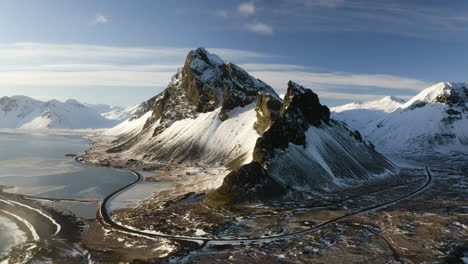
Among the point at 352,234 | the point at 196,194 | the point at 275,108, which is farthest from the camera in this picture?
the point at 275,108

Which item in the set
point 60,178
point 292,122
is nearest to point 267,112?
point 292,122

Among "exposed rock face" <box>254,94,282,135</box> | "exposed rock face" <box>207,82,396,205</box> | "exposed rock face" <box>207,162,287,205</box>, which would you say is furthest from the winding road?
"exposed rock face" <box>254,94,282,135</box>

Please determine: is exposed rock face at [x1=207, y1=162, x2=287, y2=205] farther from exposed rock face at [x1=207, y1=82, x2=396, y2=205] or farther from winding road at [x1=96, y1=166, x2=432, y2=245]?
winding road at [x1=96, y1=166, x2=432, y2=245]

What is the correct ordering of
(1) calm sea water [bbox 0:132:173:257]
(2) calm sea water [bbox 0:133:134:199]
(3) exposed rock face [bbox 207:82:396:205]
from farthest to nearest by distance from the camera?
(2) calm sea water [bbox 0:133:134:199], (3) exposed rock face [bbox 207:82:396:205], (1) calm sea water [bbox 0:132:173:257]

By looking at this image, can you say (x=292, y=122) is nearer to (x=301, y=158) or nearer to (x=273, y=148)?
(x=301, y=158)

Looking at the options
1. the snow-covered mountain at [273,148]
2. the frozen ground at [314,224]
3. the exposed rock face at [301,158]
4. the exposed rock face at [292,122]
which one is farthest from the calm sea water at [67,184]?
the exposed rock face at [292,122]

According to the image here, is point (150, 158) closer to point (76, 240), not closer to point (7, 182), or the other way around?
point (7, 182)

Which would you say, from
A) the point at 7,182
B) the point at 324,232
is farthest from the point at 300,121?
the point at 7,182

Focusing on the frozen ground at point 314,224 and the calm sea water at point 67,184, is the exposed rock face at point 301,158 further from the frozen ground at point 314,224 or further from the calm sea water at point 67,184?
the calm sea water at point 67,184

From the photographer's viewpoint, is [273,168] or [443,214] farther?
[273,168]
